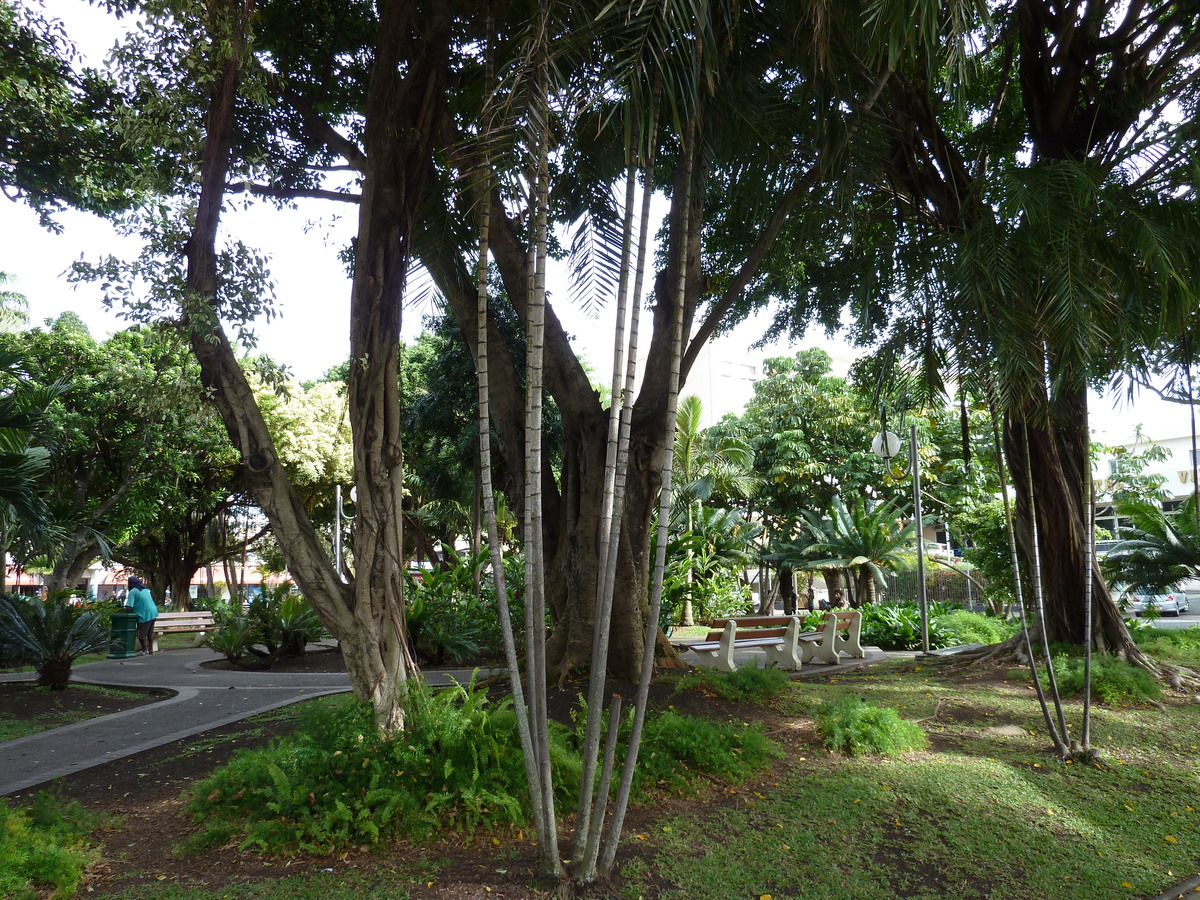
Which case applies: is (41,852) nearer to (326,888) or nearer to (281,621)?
(326,888)

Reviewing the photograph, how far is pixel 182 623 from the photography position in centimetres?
2292

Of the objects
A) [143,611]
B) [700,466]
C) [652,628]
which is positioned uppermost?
[700,466]

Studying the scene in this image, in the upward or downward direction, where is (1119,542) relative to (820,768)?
upward

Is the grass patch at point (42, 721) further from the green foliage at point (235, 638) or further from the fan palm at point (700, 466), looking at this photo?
the fan palm at point (700, 466)

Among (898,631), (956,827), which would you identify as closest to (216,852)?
(956,827)

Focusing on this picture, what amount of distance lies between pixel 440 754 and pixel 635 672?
12.3 feet

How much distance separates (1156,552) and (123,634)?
19191mm

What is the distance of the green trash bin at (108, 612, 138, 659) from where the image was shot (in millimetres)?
15609

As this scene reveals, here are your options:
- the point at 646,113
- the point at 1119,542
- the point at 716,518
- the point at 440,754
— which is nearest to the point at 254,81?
the point at 646,113

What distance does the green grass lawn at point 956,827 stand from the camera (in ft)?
14.6

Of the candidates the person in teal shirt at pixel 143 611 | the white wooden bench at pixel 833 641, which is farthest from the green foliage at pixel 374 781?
the person in teal shirt at pixel 143 611

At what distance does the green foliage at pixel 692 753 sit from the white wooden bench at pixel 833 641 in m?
6.48

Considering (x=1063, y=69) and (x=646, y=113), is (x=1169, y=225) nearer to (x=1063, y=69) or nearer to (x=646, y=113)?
(x=1063, y=69)

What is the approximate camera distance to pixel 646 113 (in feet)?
14.4
